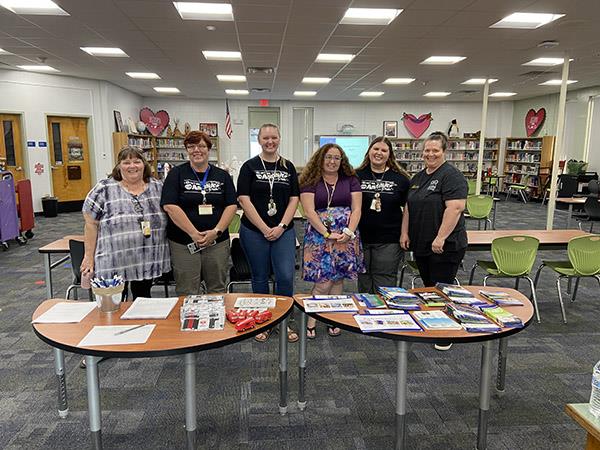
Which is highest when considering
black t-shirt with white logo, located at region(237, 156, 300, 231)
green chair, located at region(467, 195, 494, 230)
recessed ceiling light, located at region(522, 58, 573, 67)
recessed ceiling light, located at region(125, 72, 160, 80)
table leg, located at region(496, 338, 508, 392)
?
recessed ceiling light, located at region(522, 58, 573, 67)

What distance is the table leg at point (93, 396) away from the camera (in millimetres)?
1877

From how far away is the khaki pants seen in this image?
305 cm

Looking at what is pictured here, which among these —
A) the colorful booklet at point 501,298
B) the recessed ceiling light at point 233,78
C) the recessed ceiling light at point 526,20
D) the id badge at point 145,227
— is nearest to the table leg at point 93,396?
the id badge at point 145,227

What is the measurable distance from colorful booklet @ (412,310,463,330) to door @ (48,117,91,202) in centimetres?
1094

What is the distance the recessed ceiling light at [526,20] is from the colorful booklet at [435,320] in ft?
16.7

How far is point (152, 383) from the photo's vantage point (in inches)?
116

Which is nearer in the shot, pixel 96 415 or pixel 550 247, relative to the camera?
pixel 96 415

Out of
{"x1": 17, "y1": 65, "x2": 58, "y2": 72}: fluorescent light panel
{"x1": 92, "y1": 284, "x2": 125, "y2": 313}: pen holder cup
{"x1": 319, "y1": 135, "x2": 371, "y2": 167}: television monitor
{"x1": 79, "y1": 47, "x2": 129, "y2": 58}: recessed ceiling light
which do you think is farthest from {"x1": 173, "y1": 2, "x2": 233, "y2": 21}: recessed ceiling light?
{"x1": 319, "y1": 135, "x2": 371, "y2": 167}: television monitor

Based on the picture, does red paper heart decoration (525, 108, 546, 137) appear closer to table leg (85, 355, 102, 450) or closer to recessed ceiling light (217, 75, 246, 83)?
recessed ceiling light (217, 75, 246, 83)

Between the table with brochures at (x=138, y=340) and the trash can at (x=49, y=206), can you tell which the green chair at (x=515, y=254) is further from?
the trash can at (x=49, y=206)

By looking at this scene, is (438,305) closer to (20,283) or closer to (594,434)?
(594,434)

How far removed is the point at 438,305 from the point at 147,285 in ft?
6.30

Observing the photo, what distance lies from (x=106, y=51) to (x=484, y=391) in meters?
8.12

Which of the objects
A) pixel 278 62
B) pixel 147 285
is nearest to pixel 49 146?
pixel 278 62
